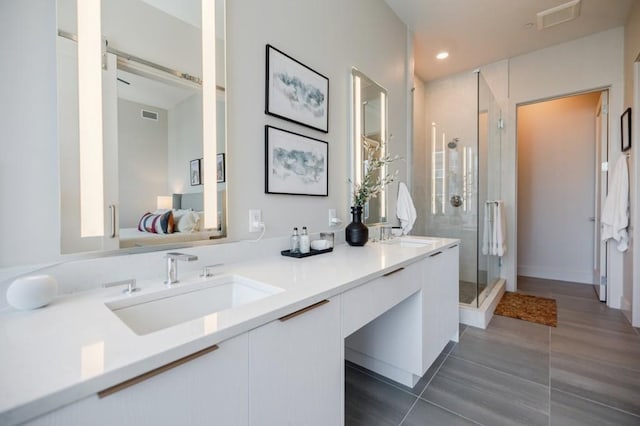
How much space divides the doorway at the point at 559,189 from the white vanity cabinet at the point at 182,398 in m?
4.60

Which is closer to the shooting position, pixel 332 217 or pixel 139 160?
pixel 139 160

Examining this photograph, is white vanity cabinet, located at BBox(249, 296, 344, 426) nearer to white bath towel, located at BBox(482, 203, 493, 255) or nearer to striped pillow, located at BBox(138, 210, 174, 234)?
striped pillow, located at BBox(138, 210, 174, 234)

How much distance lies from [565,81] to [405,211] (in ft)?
8.27

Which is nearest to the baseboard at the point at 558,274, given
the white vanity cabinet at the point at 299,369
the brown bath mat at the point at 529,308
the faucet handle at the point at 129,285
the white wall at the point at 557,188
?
the white wall at the point at 557,188

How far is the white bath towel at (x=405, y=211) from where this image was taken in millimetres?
2611

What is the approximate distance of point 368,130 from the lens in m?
2.28

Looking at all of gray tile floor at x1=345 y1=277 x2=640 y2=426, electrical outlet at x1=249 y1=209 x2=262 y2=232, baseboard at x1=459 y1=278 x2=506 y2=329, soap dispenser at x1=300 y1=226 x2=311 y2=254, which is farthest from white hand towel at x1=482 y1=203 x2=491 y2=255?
electrical outlet at x1=249 y1=209 x2=262 y2=232

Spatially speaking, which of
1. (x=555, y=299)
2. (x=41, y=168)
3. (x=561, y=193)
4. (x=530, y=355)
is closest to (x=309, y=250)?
(x=41, y=168)

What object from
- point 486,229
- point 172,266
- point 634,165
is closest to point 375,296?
point 172,266

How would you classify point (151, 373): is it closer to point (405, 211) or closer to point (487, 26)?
point (405, 211)

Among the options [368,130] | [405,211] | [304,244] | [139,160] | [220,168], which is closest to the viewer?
[139,160]

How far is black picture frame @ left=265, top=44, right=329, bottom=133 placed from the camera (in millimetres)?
1531

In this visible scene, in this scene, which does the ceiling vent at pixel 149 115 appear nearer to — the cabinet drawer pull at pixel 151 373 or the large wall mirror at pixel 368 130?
the cabinet drawer pull at pixel 151 373

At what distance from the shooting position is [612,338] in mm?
2273
